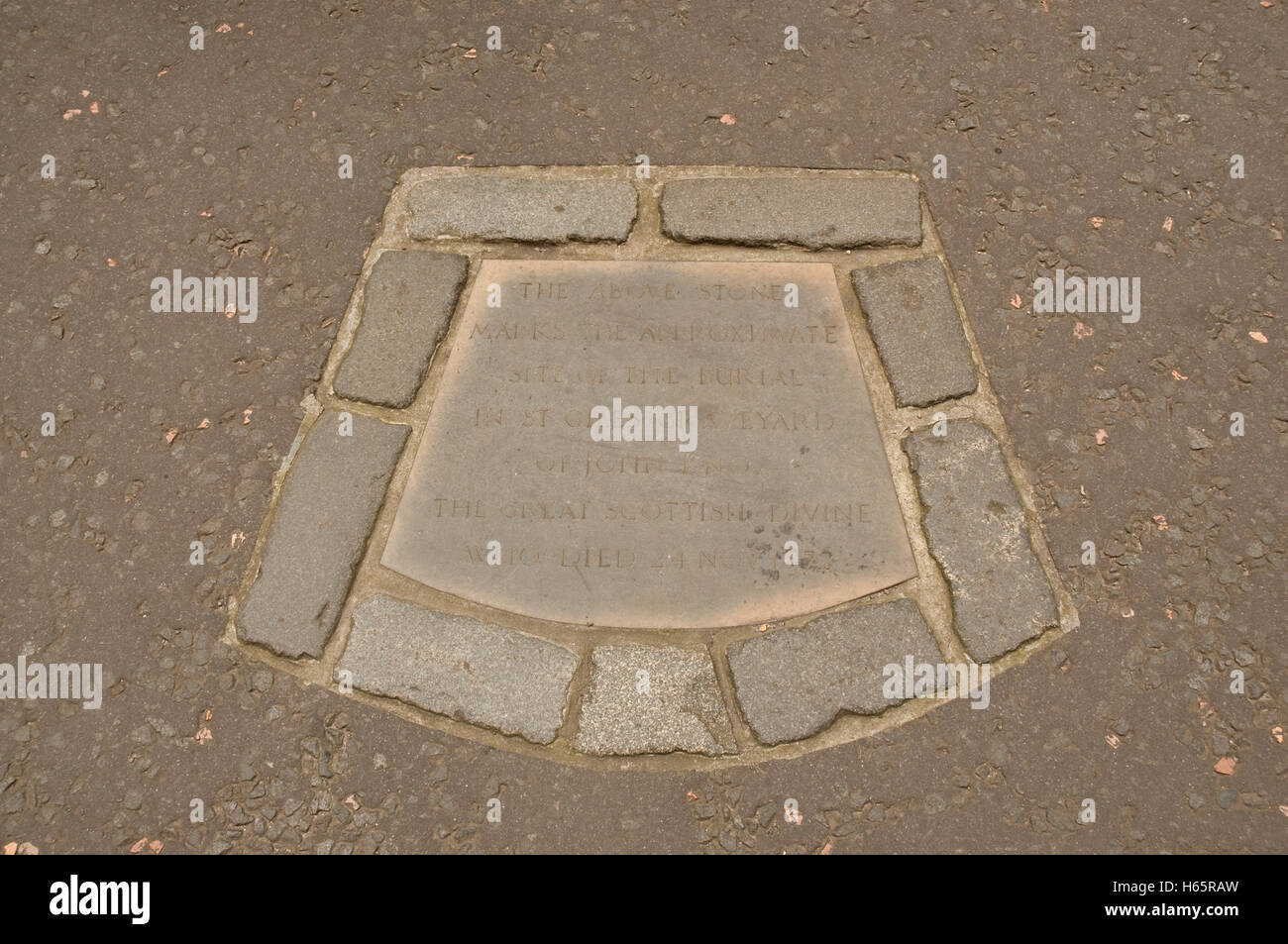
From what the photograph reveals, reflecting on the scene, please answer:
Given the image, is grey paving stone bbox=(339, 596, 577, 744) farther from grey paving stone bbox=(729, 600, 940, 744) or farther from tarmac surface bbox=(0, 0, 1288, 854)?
grey paving stone bbox=(729, 600, 940, 744)

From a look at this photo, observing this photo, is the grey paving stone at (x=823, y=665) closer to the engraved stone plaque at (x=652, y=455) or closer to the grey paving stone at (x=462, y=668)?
the engraved stone plaque at (x=652, y=455)

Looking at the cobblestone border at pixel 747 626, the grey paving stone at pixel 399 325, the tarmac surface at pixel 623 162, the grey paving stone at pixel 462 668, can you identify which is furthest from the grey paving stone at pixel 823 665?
the grey paving stone at pixel 399 325

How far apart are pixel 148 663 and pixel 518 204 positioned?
5.60 feet

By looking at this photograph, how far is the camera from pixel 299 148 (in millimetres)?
3246

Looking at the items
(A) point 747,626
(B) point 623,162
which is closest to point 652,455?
(A) point 747,626

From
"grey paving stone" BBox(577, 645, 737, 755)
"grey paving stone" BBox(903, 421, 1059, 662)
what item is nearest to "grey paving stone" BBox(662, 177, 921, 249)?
"grey paving stone" BBox(903, 421, 1059, 662)

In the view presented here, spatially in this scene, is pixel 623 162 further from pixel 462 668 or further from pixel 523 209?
pixel 462 668

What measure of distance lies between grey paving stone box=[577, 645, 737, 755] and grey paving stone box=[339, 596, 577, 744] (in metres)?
0.09

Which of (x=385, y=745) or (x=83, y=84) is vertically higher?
(x=83, y=84)

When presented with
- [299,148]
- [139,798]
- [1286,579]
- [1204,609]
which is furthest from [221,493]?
[1286,579]

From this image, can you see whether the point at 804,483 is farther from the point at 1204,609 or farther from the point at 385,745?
the point at 385,745

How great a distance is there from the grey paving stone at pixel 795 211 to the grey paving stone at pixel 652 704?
1.30m

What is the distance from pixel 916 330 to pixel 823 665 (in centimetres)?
104

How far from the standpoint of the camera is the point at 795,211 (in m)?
3.06
